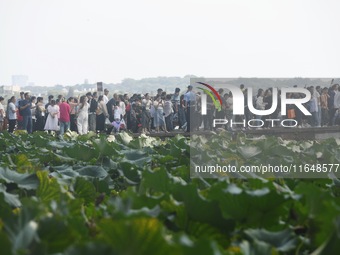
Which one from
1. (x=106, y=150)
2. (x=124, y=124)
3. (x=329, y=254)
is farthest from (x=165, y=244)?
(x=124, y=124)

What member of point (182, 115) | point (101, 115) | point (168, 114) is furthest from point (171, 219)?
point (168, 114)

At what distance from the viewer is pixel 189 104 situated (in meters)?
24.5

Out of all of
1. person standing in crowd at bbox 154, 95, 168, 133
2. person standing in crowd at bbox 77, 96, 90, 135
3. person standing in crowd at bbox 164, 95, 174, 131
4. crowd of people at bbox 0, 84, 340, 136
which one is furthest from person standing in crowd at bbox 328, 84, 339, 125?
person standing in crowd at bbox 77, 96, 90, 135

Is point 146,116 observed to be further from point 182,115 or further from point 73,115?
point 73,115

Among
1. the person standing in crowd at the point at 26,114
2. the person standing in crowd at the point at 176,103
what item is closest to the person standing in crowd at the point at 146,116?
the person standing in crowd at the point at 176,103

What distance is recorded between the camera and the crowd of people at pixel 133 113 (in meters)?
22.0

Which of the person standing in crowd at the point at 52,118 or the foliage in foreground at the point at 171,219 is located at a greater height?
the foliage in foreground at the point at 171,219

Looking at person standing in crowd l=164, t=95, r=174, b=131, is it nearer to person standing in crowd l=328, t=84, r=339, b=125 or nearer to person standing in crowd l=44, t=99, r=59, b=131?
person standing in crowd l=44, t=99, r=59, b=131

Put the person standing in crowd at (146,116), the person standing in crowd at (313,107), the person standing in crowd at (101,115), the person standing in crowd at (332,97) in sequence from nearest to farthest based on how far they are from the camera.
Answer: the person standing in crowd at (101,115), the person standing in crowd at (146,116), the person standing in crowd at (313,107), the person standing in crowd at (332,97)

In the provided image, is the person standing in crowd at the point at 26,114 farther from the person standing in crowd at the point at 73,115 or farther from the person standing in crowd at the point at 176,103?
the person standing in crowd at the point at 176,103

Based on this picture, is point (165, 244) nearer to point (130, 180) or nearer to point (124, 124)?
point (130, 180)

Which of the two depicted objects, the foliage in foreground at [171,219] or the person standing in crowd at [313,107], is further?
the person standing in crowd at [313,107]

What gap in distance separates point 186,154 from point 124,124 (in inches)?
757

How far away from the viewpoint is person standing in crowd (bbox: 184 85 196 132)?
23.6m
